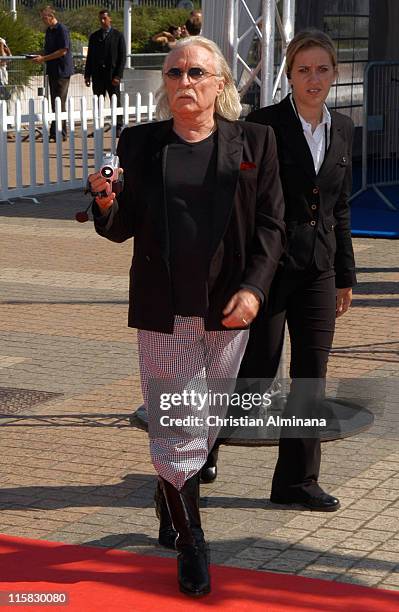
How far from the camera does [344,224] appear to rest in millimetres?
5652

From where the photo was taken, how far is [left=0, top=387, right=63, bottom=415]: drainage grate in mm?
7160

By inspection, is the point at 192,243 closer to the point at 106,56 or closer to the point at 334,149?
the point at 334,149

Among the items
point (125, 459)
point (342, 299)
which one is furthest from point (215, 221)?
point (125, 459)

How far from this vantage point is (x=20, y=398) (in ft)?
24.2

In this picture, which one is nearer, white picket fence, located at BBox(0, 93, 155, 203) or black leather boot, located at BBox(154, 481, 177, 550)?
black leather boot, located at BBox(154, 481, 177, 550)

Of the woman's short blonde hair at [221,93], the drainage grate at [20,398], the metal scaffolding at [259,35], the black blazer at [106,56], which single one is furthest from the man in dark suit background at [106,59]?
the woman's short blonde hair at [221,93]

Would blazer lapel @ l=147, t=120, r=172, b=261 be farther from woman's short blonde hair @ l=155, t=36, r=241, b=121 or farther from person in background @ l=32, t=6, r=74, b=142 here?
person in background @ l=32, t=6, r=74, b=142

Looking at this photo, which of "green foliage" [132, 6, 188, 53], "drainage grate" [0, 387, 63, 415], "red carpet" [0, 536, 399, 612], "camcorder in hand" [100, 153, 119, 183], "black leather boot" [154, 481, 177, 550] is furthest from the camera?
"green foliage" [132, 6, 188, 53]

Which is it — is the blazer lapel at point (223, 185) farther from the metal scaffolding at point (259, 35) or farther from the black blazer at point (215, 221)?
the metal scaffolding at point (259, 35)

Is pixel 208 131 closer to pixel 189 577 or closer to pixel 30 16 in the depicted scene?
pixel 189 577

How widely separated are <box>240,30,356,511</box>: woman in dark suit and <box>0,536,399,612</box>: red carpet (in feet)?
2.87

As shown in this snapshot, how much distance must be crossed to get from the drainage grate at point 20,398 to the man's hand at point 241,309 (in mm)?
2818

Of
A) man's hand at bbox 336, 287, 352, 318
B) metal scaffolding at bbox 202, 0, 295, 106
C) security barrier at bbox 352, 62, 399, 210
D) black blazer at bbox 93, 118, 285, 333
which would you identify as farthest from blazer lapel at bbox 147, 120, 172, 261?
security barrier at bbox 352, 62, 399, 210

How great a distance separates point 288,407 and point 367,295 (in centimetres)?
482
